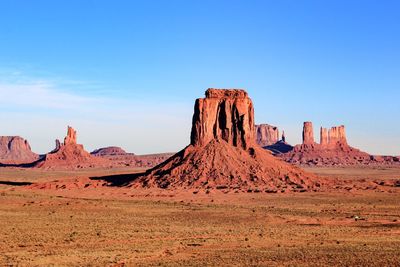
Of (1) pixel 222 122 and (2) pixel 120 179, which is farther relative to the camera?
(2) pixel 120 179

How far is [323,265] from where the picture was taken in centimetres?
2611

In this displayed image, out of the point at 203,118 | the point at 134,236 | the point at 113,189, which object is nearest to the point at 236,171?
the point at 203,118

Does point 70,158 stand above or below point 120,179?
above

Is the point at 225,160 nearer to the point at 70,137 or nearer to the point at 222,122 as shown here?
the point at 222,122

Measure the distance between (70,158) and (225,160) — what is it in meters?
112

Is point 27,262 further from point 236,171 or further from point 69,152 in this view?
point 69,152

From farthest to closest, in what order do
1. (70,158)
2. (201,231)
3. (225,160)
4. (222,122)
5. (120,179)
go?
1. (70,158)
2. (120,179)
3. (222,122)
4. (225,160)
5. (201,231)

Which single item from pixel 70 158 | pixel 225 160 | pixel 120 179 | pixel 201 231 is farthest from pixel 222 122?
pixel 70 158

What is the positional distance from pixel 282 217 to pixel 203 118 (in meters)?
43.1

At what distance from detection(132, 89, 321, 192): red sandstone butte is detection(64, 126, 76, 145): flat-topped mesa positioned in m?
101

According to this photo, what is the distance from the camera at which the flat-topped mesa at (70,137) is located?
18277cm

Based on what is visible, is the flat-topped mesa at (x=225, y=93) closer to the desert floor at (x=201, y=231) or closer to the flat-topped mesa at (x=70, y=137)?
the desert floor at (x=201, y=231)

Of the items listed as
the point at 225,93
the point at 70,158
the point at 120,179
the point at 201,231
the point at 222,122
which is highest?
the point at 225,93

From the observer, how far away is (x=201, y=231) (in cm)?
3825
